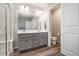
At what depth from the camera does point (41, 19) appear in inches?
69.1

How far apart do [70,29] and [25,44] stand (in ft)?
2.80

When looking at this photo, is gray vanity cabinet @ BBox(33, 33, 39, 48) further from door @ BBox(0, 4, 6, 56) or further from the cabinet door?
door @ BBox(0, 4, 6, 56)

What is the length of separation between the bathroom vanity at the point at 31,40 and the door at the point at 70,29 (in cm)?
34

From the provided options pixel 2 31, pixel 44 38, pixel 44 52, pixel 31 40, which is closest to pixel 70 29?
pixel 44 38

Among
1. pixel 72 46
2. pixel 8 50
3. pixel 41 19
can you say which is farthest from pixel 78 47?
pixel 8 50

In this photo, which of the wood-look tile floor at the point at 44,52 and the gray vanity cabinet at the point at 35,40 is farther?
the gray vanity cabinet at the point at 35,40

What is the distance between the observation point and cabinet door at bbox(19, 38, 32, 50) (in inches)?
65.2

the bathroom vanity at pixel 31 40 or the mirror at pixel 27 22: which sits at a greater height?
the mirror at pixel 27 22

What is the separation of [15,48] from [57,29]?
816 millimetres

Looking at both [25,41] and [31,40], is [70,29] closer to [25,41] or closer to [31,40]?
[31,40]

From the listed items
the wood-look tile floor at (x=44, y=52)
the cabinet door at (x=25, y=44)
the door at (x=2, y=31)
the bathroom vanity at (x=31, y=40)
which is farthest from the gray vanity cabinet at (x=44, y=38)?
the door at (x=2, y=31)

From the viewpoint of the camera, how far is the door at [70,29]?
157 cm

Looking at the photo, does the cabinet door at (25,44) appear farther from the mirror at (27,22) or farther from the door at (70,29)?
the door at (70,29)

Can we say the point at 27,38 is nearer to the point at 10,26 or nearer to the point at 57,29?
the point at 10,26
